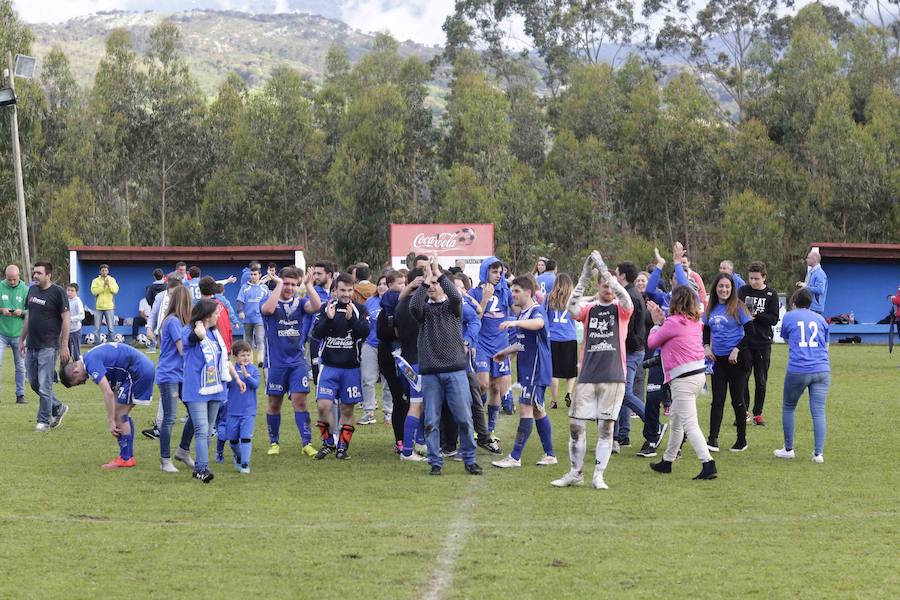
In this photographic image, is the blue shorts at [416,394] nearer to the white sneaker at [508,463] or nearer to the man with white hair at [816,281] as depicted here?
the white sneaker at [508,463]

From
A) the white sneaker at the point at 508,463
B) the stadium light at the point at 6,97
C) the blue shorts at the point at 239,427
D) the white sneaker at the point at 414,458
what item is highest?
the stadium light at the point at 6,97

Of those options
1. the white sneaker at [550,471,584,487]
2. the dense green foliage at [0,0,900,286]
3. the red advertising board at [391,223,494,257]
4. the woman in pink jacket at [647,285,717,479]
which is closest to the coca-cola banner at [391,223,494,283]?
the red advertising board at [391,223,494,257]

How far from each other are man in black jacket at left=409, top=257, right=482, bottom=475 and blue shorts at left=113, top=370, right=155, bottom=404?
264 cm

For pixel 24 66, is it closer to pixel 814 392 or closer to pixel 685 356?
pixel 685 356

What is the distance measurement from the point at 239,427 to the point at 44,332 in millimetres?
4197

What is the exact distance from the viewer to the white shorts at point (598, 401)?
984cm

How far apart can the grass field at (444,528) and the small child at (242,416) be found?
0.63 ft

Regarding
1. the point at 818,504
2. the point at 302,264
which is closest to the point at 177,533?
the point at 818,504

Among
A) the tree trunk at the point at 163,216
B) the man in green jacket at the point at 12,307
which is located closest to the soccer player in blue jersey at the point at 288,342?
the man in green jacket at the point at 12,307

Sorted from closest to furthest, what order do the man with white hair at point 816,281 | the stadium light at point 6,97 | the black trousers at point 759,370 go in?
the black trousers at point 759,370 → the man with white hair at point 816,281 → the stadium light at point 6,97

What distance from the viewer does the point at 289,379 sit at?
11.7 metres

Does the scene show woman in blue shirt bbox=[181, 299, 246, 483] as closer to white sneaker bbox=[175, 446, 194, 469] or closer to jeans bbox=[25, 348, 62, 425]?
white sneaker bbox=[175, 446, 194, 469]

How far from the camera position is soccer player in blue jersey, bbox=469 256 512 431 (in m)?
13.4

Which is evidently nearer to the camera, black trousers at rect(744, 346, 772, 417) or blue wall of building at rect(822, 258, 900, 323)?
black trousers at rect(744, 346, 772, 417)
